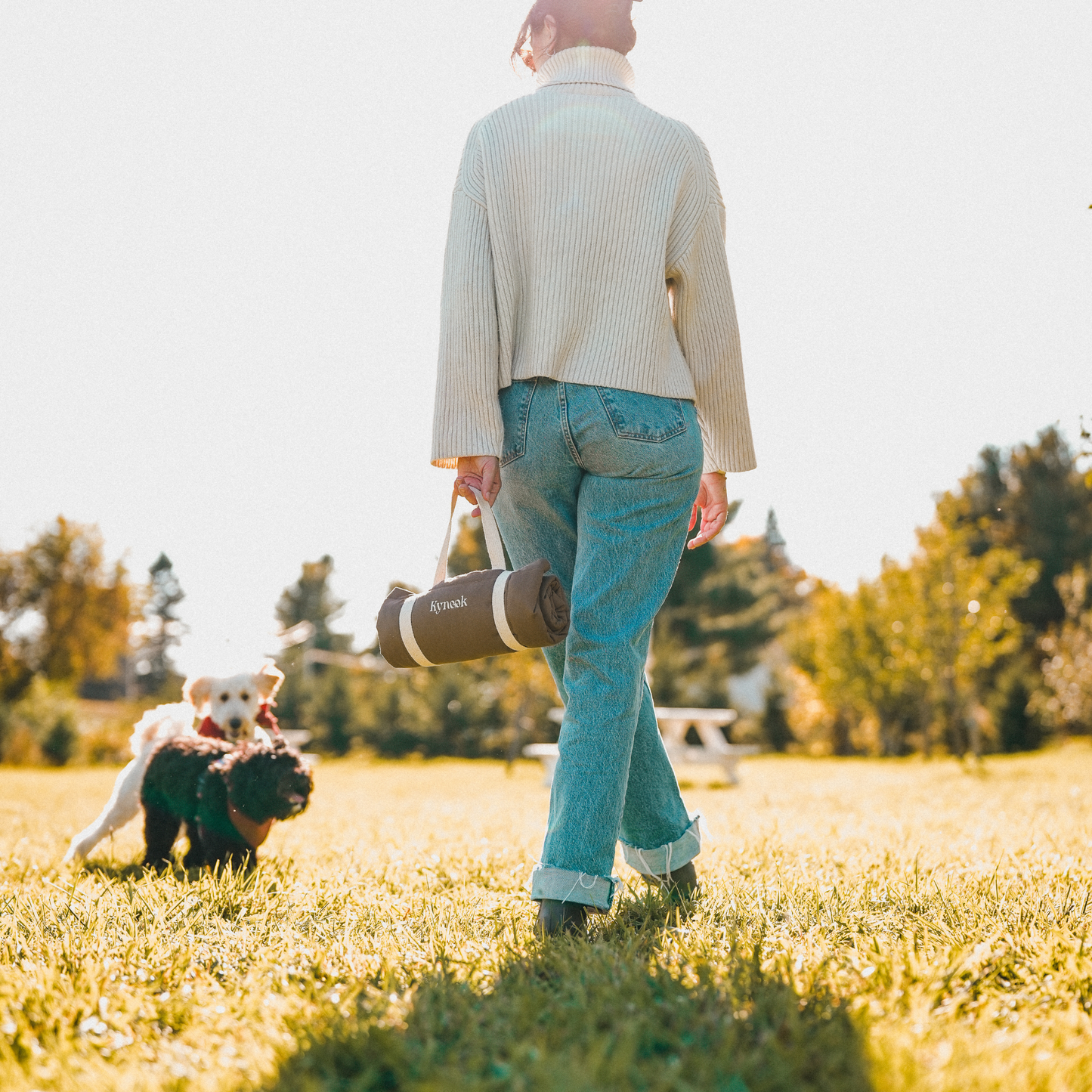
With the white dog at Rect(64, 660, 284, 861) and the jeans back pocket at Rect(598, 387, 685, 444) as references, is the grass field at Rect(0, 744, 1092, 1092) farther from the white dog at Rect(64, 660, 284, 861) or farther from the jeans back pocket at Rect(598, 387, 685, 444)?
the jeans back pocket at Rect(598, 387, 685, 444)

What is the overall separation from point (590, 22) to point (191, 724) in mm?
2969

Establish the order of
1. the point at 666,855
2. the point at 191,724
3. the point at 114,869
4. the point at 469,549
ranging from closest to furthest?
the point at 666,855 → the point at 114,869 → the point at 191,724 → the point at 469,549

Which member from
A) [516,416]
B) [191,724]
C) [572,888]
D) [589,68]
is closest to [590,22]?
[589,68]

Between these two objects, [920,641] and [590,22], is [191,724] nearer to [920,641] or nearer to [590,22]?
[590,22]

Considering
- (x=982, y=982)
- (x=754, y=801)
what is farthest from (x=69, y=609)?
(x=982, y=982)

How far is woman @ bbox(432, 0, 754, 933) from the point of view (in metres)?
2.22

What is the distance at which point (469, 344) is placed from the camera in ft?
7.53

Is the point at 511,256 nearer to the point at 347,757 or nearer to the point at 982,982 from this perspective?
the point at 982,982

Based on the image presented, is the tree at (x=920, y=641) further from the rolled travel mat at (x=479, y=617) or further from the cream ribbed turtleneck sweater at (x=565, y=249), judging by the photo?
the rolled travel mat at (x=479, y=617)

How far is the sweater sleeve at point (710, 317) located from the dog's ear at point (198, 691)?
2386 millimetres

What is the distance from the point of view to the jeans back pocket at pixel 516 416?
2.32 metres

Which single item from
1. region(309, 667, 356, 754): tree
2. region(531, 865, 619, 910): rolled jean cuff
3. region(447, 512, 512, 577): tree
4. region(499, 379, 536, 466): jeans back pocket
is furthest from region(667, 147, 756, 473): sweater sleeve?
region(309, 667, 356, 754): tree

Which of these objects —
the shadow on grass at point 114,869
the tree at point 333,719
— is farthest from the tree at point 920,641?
the shadow on grass at point 114,869

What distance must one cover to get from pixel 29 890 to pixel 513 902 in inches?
56.9
